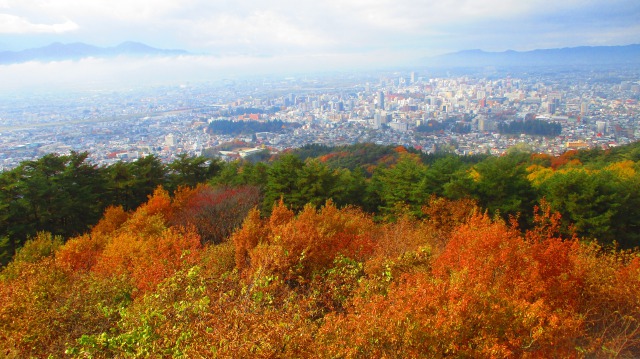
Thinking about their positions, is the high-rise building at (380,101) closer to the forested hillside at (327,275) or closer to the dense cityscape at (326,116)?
the dense cityscape at (326,116)

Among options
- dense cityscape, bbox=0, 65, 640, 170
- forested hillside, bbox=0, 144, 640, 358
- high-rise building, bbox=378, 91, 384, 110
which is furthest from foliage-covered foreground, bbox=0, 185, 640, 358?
high-rise building, bbox=378, 91, 384, 110

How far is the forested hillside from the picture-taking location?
414 cm

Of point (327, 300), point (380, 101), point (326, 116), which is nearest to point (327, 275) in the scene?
point (327, 300)

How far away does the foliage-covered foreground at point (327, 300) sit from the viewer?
13.2 ft

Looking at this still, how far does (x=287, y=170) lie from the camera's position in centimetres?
1706

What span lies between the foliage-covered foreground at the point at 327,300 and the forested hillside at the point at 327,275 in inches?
1.1

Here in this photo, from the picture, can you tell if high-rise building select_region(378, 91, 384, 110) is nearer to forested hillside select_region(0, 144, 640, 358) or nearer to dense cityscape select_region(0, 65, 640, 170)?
dense cityscape select_region(0, 65, 640, 170)

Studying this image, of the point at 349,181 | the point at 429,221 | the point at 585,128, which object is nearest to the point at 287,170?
the point at 349,181

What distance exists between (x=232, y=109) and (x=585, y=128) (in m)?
68.1

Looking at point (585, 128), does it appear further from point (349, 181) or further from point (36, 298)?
point (36, 298)

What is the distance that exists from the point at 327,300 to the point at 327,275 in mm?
943

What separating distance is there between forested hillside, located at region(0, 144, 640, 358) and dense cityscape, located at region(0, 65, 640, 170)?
23487 mm

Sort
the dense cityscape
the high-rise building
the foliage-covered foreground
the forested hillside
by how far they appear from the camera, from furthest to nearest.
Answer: the high-rise building < the dense cityscape < the forested hillside < the foliage-covered foreground

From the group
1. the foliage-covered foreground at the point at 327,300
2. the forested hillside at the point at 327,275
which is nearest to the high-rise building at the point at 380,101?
the forested hillside at the point at 327,275
